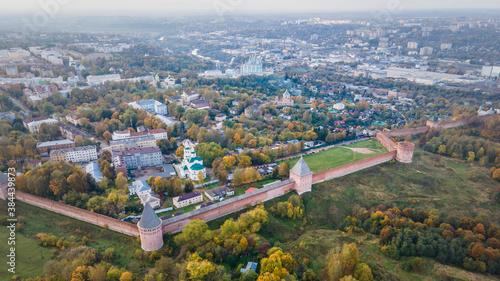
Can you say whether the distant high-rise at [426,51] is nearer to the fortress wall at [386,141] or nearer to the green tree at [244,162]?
the fortress wall at [386,141]

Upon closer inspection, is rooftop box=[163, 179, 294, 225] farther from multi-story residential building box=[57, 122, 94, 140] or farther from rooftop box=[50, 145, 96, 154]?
multi-story residential building box=[57, 122, 94, 140]

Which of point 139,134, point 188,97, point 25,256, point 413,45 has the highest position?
point 413,45

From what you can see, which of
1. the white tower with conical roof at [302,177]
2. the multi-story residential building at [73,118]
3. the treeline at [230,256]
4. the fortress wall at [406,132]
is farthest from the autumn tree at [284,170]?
the multi-story residential building at [73,118]

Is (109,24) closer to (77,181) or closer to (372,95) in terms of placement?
(372,95)

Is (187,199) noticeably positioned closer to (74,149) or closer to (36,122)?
(74,149)

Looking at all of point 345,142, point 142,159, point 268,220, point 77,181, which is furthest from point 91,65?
point 268,220

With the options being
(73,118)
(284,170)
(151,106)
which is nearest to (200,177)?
(284,170)
